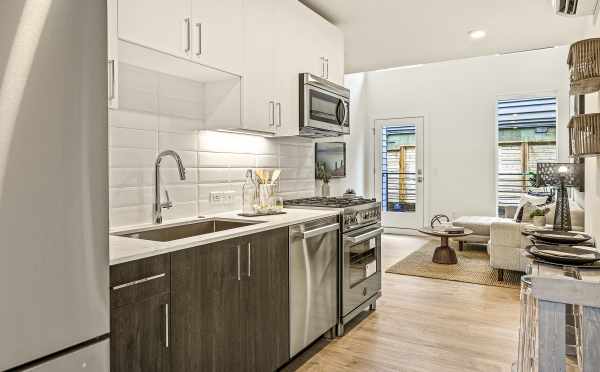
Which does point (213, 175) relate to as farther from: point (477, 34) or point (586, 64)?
point (477, 34)

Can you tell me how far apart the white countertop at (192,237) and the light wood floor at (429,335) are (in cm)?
90

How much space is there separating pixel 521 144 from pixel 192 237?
6.45m

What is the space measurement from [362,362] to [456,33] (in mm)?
3060

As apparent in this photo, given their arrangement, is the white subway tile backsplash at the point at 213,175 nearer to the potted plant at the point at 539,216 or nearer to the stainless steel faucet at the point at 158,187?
the stainless steel faucet at the point at 158,187

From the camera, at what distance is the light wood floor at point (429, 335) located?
257 centimetres

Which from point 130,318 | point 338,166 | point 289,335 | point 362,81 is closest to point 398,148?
point 362,81

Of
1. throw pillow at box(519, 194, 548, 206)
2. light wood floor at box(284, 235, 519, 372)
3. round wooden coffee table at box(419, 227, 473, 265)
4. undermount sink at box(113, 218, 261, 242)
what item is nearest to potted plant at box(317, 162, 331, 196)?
light wood floor at box(284, 235, 519, 372)

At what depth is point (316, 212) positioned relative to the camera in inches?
110

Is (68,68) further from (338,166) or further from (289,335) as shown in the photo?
(338,166)

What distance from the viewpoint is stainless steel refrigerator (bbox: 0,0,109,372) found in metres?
0.98

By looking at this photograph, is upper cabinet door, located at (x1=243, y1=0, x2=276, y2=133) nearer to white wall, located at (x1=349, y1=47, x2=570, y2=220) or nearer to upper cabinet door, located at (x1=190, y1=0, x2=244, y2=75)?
upper cabinet door, located at (x1=190, y1=0, x2=244, y2=75)

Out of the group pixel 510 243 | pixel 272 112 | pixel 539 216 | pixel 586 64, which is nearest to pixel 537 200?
pixel 539 216

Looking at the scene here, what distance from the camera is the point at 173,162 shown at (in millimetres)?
2453

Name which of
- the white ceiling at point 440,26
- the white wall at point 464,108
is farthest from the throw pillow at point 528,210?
the white ceiling at point 440,26
